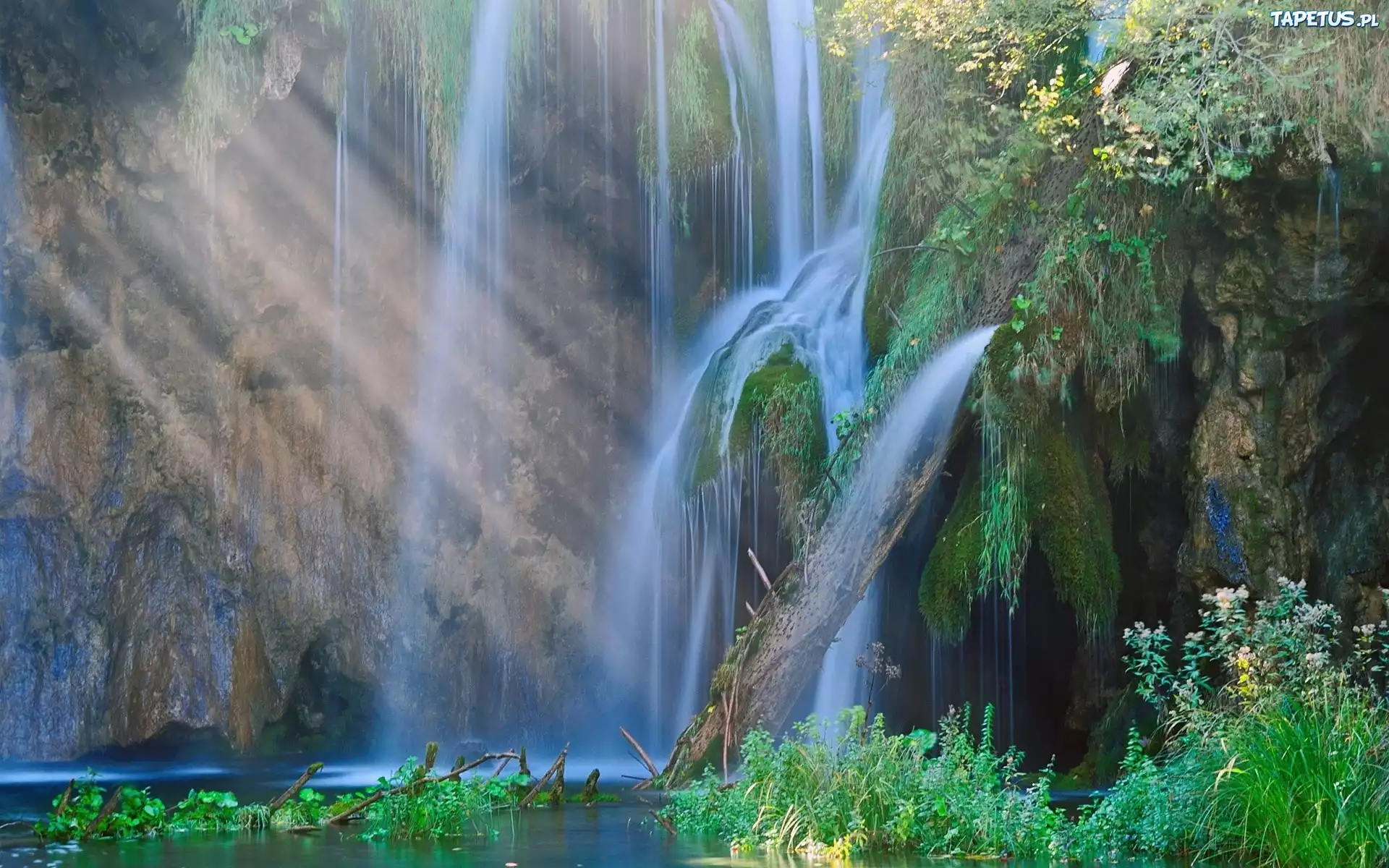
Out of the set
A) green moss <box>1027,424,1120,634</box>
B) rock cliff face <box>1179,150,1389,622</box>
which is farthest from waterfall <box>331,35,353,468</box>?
rock cliff face <box>1179,150,1389,622</box>

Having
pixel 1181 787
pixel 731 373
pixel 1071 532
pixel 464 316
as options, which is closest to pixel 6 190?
pixel 464 316

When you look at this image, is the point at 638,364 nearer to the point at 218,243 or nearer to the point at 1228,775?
the point at 218,243

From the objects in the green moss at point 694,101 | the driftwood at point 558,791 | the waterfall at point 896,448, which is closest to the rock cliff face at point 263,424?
the green moss at point 694,101

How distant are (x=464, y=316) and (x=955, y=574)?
795cm

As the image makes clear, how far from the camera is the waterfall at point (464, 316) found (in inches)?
614

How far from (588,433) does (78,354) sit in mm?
6036

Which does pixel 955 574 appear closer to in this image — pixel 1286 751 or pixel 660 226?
pixel 1286 751

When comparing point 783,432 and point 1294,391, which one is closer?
point 1294,391

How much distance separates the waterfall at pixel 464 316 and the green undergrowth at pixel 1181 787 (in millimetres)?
9349

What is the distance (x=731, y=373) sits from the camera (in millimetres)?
13328

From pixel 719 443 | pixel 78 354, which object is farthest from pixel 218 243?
pixel 719 443

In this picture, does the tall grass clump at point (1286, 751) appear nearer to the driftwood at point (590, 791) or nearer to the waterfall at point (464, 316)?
the driftwood at point (590, 791)

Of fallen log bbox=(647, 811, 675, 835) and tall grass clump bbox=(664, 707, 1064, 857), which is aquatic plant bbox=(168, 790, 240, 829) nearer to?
fallen log bbox=(647, 811, 675, 835)

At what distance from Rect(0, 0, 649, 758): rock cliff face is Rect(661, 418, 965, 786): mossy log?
650cm
